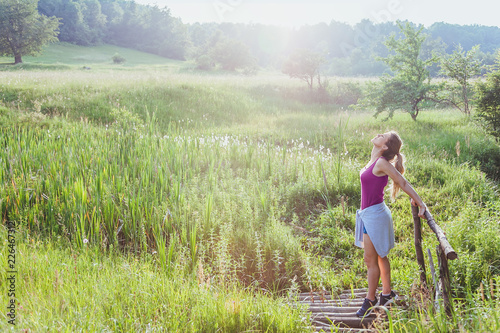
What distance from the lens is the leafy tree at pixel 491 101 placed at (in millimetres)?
9945

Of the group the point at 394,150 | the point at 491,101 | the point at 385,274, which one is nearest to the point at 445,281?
the point at 385,274

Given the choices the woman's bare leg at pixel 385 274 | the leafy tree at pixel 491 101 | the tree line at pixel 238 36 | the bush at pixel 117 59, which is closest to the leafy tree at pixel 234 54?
the tree line at pixel 238 36

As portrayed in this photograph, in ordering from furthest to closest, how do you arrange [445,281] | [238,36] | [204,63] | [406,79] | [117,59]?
[238,36], [204,63], [117,59], [406,79], [445,281]

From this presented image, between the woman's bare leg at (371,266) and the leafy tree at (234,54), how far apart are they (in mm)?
51182

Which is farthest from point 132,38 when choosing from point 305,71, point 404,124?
point 404,124

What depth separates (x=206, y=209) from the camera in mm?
5129

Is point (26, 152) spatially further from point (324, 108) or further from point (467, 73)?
point (324, 108)

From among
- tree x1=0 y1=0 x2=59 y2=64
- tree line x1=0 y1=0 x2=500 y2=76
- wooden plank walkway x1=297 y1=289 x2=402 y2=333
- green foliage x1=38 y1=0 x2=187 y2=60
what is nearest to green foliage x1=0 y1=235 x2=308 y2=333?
wooden plank walkway x1=297 y1=289 x2=402 y2=333

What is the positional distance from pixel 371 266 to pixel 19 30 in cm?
4753

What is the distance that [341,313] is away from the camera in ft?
10.9

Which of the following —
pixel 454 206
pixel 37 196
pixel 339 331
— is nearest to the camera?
pixel 339 331

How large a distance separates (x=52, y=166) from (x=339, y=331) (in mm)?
5437

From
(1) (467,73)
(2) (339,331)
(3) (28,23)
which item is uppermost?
(3) (28,23)

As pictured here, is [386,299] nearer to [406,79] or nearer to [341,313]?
[341,313]
